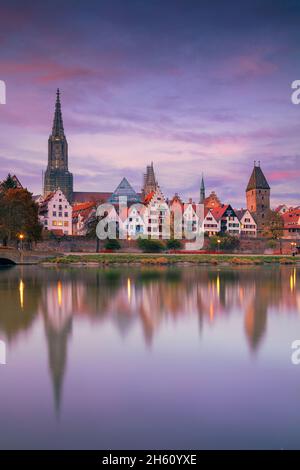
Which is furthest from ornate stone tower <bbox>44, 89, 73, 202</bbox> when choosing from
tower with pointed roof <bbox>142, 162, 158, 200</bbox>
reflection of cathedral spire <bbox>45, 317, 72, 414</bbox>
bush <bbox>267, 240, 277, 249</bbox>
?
reflection of cathedral spire <bbox>45, 317, 72, 414</bbox>

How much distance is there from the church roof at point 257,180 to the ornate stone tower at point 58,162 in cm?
5724

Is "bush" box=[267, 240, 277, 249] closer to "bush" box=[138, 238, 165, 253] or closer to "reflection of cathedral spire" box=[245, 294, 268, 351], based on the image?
"bush" box=[138, 238, 165, 253]

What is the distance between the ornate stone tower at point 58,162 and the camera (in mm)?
150375

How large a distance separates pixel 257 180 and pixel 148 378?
116947mm

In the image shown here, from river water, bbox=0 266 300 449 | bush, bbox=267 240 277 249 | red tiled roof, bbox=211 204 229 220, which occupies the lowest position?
river water, bbox=0 266 300 449

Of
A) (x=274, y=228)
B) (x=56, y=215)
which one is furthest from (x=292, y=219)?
(x=56, y=215)

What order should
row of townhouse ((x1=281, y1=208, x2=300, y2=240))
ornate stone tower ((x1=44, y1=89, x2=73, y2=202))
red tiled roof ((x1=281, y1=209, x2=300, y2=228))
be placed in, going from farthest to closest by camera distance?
ornate stone tower ((x1=44, y1=89, x2=73, y2=202)), red tiled roof ((x1=281, y1=209, x2=300, y2=228)), row of townhouse ((x1=281, y1=208, x2=300, y2=240))

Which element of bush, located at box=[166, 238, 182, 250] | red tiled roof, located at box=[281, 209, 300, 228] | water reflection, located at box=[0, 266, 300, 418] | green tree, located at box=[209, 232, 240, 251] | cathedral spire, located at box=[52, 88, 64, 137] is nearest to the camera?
water reflection, located at box=[0, 266, 300, 418]

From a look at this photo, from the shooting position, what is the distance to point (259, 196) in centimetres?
12075

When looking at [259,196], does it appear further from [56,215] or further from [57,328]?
[57,328]

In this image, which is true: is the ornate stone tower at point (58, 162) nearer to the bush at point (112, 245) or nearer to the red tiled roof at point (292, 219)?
the red tiled roof at point (292, 219)

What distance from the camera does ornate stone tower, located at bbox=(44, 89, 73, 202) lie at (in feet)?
493

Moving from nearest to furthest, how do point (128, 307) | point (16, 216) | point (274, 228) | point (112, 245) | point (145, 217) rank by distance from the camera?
point (128, 307) < point (16, 216) < point (112, 245) < point (145, 217) < point (274, 228)

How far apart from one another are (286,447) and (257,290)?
76.6ft
